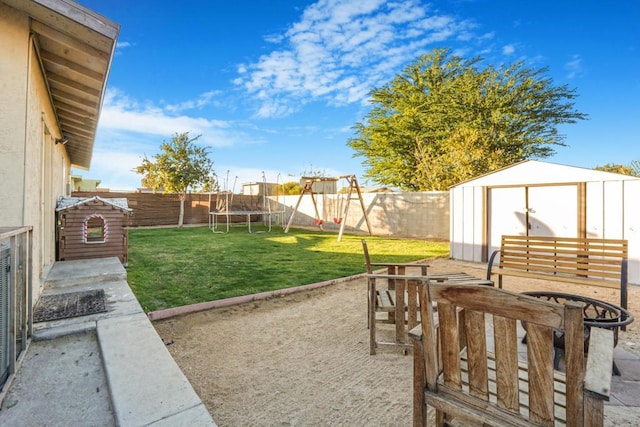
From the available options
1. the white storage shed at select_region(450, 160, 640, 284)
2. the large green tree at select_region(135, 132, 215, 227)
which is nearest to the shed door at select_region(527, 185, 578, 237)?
the white storage shed at select_region(450, 160, 640, 284)

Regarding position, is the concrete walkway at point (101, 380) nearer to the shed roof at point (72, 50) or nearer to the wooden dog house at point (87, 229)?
the shed roof at point (72, 50)

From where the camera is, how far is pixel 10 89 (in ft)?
8.97

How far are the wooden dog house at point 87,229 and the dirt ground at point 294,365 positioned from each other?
356 cm

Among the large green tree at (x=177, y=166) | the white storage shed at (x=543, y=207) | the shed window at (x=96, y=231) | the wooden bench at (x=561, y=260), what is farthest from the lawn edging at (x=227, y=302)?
the large green tree at (x=177, y=166)

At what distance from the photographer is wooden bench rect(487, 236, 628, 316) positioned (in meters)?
3.91

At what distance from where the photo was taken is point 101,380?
192cm

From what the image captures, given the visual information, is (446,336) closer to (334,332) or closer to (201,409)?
(201,409)

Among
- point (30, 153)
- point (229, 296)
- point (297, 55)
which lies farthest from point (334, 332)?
point (297, 55)

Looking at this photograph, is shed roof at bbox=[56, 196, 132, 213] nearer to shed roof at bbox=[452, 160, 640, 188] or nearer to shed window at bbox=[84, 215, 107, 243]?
shed window at bbox=[84, 215, 107, 243]

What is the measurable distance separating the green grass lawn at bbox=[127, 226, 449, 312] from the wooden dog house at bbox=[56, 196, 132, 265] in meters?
0.64

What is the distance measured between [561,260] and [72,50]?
22.1 feet

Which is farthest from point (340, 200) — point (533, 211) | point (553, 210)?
point (553, 210)

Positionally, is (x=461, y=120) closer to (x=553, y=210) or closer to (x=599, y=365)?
(x=553, y=210)

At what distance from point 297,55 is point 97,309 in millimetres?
12720
